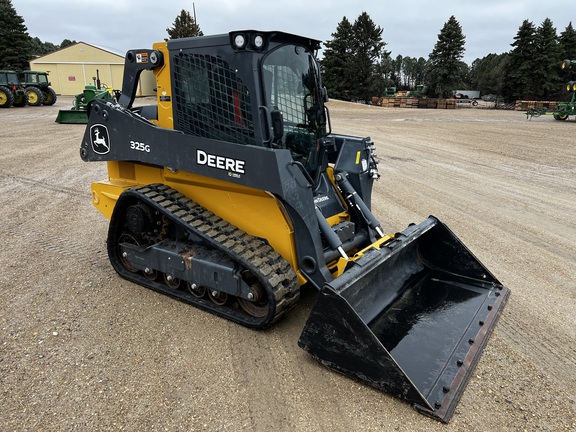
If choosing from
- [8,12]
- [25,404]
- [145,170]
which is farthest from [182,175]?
[8,12]

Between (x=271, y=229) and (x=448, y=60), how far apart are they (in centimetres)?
5453

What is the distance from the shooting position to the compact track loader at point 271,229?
314cm

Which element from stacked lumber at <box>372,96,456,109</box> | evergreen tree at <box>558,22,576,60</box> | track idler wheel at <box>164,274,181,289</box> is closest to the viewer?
track idler wheel at <box>164,274,181,289</box>

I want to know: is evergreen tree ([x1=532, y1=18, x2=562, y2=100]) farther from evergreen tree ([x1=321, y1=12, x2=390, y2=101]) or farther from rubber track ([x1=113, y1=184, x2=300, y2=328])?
rubber track ([x1=113, y1=184, x2=300, y2=328])

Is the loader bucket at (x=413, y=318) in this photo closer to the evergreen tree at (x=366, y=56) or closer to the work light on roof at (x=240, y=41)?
the work light on roof at (x=240, y=41)

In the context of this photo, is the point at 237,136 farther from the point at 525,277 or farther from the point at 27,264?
the point at 525,277

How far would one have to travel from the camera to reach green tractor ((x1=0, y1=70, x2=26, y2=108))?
25.8m

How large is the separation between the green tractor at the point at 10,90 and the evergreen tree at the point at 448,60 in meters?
42.9

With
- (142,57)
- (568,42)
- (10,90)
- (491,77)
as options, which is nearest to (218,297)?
(142,57)

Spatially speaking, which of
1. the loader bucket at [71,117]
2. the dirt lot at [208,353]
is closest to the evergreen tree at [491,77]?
the loader bucket at [71,117]

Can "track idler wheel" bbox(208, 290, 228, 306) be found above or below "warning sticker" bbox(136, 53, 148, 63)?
below

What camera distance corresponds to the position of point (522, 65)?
147 ft

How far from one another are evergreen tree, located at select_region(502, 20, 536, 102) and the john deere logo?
Result: 49.5 meters

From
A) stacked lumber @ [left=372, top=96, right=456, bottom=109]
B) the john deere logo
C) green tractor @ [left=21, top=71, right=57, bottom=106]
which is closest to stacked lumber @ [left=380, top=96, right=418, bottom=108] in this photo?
stacked lumber @ [left=372, top=96, right=456, bottom=109]
